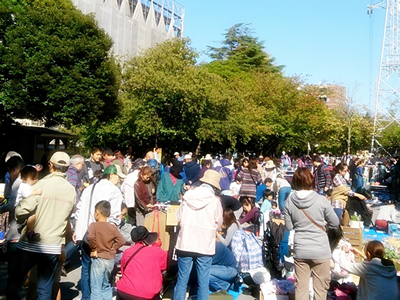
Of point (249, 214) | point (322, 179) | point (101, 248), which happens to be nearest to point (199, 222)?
point (101, 248)

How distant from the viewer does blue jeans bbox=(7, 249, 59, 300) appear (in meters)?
4.47

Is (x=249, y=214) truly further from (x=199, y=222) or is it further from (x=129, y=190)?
(x=199, y=222)

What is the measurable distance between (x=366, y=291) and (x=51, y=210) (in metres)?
3.40

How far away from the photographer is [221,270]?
19.2ft

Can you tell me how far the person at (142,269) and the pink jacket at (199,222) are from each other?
11.8 inches

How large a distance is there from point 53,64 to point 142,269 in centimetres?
1545

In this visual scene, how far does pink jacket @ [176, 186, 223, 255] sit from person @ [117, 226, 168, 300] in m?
0.30

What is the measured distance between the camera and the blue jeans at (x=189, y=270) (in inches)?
197

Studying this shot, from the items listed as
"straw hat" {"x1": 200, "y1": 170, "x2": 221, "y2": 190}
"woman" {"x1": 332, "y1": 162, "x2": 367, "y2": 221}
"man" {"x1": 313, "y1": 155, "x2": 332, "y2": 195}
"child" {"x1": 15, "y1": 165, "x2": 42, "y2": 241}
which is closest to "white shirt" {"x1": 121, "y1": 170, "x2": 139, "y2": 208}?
"straw hat" {"x1": 200, "y1": 170, "x2": 221, "y2": 190}

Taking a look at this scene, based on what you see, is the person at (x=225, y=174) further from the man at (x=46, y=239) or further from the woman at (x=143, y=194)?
the man at (x=46, y=239)

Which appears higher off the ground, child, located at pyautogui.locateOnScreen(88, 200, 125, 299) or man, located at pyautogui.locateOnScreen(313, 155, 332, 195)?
man, located at pyautogui.locateOnScreen(313, 155, 332, 195)

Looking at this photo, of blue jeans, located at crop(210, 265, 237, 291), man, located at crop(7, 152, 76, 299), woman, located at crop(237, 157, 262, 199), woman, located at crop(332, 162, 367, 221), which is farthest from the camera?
woman, located at crop(237, 157, 262, 199)

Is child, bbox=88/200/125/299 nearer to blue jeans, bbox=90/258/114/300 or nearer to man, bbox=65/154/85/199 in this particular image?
blue jeans, bbox=90/258/114/300

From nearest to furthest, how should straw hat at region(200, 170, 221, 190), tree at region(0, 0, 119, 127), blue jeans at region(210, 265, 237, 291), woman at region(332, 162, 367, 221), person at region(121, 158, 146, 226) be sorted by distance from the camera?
straw hat at region(200, 170, 221, 190), blue jeans at region(210, 265, 237, 291), person at region(121, 158, 146, 226), woman at region(332, 162, 367, 221), tree at region(0, 0, 119, 127)
